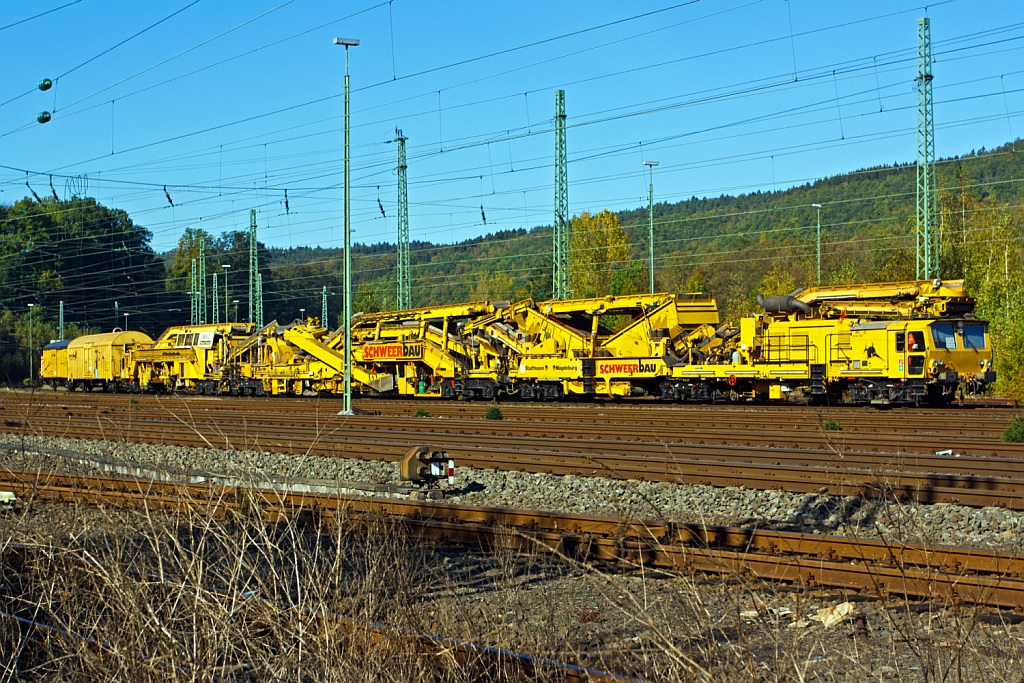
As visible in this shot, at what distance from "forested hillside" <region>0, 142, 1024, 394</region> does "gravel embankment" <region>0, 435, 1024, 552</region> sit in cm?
2005

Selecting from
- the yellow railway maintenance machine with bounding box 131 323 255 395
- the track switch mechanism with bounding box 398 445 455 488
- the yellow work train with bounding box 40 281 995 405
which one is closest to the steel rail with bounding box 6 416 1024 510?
the track switch mechanism with bounding box 398 445 455 488

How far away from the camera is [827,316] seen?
2719cm

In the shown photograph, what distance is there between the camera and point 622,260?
64.6 m

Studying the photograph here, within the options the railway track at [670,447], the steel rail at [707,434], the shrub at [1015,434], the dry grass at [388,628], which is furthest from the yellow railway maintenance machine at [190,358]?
the dry grass at [388,628]

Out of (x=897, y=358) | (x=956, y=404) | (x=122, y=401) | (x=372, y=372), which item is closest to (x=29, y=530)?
(x=897, y=358)

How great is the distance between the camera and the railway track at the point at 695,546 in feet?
23.1

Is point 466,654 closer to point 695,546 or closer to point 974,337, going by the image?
point 695,546

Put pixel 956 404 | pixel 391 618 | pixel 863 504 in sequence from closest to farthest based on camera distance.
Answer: pixel 391 618, pixel 863 504, pixel 956 404

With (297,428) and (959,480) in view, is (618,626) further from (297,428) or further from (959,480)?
(297,428)

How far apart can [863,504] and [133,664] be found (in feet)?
29.8

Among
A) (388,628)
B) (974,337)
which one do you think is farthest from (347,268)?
(388,628)

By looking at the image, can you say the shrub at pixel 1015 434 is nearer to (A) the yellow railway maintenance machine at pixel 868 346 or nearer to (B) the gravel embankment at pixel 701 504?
(B) the gravel embankment at pixel 701 504

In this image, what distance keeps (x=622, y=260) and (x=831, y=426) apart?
46700 mm

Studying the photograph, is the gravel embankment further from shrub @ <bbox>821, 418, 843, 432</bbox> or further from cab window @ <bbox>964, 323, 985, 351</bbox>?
Answer: cab window @ <bbox>964, 323, 985, 351</bbox>
